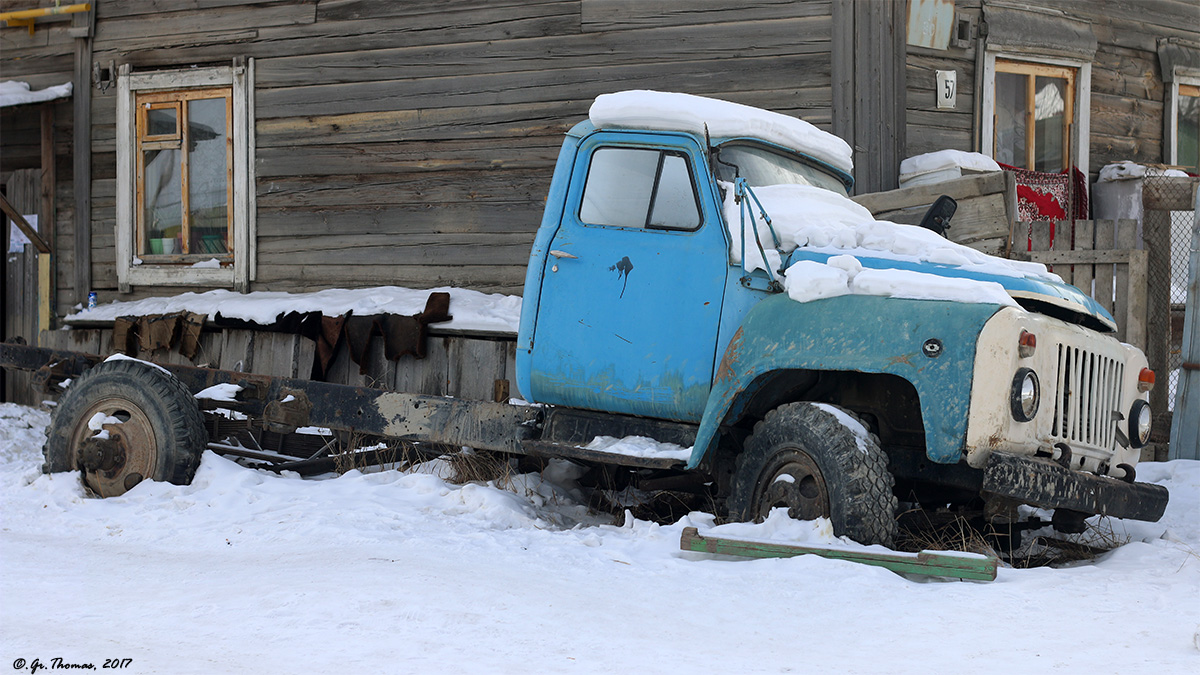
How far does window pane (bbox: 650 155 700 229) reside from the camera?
4746mm

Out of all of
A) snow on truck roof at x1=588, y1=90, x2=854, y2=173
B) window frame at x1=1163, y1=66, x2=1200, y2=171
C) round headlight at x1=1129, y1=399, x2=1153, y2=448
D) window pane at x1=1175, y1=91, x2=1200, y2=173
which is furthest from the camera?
window pane at x1=1175, y1=91, x2=1200, y2=173

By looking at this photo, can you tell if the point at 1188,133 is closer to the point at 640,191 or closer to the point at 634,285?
the point at 640,191

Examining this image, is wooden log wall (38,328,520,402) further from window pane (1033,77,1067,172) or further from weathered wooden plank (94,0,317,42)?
window pane (1033,77,1067,172)

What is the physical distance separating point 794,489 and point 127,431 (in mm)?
3690

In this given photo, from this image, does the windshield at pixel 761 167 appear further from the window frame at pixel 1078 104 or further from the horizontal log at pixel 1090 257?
the window frame at pixel 1078 104

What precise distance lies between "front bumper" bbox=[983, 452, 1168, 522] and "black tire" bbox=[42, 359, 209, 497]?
4085 mm

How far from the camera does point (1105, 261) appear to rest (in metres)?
6.39

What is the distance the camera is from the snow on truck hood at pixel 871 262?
4.16 metres

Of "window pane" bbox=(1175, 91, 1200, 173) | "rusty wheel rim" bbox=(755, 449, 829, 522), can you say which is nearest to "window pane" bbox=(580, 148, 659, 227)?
"rusty wheel rim" bbox=(755, 449, 829, 522)

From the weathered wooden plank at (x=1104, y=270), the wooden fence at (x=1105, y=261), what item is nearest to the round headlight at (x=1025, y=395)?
the wooden fence at (x=1105, y=261)

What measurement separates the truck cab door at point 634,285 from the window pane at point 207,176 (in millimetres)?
5544

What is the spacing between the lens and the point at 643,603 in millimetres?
3523

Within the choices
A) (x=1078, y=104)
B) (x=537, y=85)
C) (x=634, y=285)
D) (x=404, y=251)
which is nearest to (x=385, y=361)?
(x=404, y=251)

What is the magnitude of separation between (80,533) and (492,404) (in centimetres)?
202
